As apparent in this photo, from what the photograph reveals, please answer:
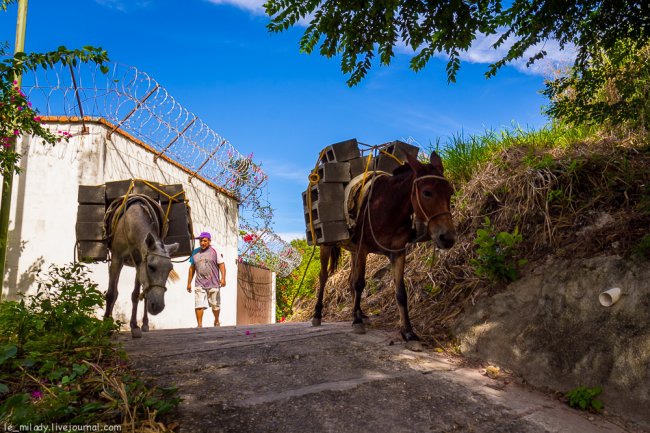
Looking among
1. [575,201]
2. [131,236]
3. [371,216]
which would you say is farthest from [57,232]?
[575,201]

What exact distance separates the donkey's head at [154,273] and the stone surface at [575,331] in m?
3.04

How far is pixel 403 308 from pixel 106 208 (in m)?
4.38

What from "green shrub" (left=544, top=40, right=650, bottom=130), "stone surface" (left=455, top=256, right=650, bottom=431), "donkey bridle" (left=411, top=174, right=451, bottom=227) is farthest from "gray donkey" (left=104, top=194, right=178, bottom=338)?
"green shrub" (left=544, top=40, right=650, bottom=130)

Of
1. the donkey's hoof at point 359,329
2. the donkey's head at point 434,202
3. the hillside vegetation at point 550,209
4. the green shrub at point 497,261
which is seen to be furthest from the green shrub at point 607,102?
the donkey's hoof at point 359,329

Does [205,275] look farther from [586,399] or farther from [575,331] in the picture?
[586,399]

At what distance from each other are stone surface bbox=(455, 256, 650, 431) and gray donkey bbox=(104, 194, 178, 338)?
3.10 meters

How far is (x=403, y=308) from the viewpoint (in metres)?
4.78

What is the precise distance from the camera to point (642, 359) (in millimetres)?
3342

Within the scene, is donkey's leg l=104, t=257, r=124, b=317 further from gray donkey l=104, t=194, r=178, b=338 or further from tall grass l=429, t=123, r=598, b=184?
tall grass l=429, t=123, r=598, b=184

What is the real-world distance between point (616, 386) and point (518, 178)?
9.73 feet

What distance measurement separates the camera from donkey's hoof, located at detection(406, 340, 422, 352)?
4417 mm

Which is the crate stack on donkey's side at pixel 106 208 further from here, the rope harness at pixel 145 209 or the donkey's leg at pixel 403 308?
the donkey's leg at pixel 403 308

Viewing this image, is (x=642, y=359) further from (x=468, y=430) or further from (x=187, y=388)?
(x=187, y=388)

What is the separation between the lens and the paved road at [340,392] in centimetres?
278
